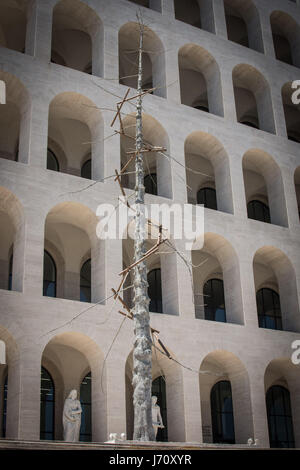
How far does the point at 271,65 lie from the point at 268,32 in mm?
1933

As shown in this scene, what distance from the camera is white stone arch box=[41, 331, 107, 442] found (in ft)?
55.7

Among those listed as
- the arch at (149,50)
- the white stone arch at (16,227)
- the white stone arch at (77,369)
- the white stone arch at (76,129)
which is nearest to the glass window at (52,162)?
the white stone arch at (76,129)

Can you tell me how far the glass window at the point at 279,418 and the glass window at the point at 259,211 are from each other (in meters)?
7.48

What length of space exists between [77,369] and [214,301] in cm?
701

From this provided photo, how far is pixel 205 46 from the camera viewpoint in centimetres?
2494

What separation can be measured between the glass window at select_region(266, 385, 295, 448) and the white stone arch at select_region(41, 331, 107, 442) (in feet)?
26.8

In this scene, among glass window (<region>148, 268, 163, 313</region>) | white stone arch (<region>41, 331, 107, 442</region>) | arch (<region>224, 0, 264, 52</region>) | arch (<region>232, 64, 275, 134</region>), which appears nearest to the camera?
white stone arch (<region>41, 331, 107, 442</region>)

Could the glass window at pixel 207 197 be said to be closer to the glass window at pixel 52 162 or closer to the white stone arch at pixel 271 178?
the white stone arch at pixel 271 178

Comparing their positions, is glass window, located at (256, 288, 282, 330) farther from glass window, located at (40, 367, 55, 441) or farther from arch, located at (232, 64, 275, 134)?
glass window, located at (40, 367, 55, 441)

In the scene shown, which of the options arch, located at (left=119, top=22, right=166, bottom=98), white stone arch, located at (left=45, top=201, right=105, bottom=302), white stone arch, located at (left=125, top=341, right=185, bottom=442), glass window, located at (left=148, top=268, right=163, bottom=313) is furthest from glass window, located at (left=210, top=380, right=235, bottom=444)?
arch, located at (left=119, top=22, right=166, bottom=98)

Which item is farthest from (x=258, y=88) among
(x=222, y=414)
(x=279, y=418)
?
(x=279, y=418)

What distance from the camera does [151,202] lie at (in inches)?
801

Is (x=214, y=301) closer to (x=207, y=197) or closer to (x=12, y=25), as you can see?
(x=207, y=197)
